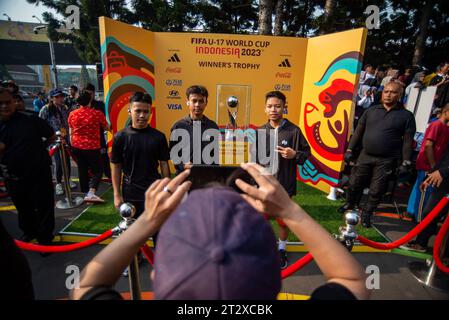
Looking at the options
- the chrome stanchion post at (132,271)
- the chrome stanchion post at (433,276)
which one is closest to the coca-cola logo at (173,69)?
the chrome stanchion post at (132,271)

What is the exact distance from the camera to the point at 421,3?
16.6 metres

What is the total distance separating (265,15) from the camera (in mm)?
8352

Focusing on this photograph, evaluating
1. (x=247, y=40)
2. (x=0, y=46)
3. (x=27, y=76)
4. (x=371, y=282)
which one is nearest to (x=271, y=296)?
(x=371, y=282)

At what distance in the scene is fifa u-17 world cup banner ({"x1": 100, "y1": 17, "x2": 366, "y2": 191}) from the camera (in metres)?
4.82

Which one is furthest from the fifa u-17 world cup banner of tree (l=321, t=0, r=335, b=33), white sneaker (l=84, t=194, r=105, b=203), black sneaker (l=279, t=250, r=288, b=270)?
tree (l=321, t=0, r=335, b=33)

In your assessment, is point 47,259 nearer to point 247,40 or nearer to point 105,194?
point 105,194

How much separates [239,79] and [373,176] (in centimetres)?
344

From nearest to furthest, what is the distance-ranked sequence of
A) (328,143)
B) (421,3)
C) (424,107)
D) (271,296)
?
(271,296) < (328,143) < (424,107) < (421,3)

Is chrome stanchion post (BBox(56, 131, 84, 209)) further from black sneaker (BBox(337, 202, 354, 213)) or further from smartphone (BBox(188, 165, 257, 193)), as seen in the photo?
black sneaker (BBox(337, 202, 354, 213))

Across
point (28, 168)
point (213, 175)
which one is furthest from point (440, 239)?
point (28, 168)

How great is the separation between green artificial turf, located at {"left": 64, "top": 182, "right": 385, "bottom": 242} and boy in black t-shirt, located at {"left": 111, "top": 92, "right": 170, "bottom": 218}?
149 cm

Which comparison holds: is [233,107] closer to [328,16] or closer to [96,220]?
[96,220]

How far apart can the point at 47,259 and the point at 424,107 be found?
801 centimetres

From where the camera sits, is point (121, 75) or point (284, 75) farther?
point (284, 75)
